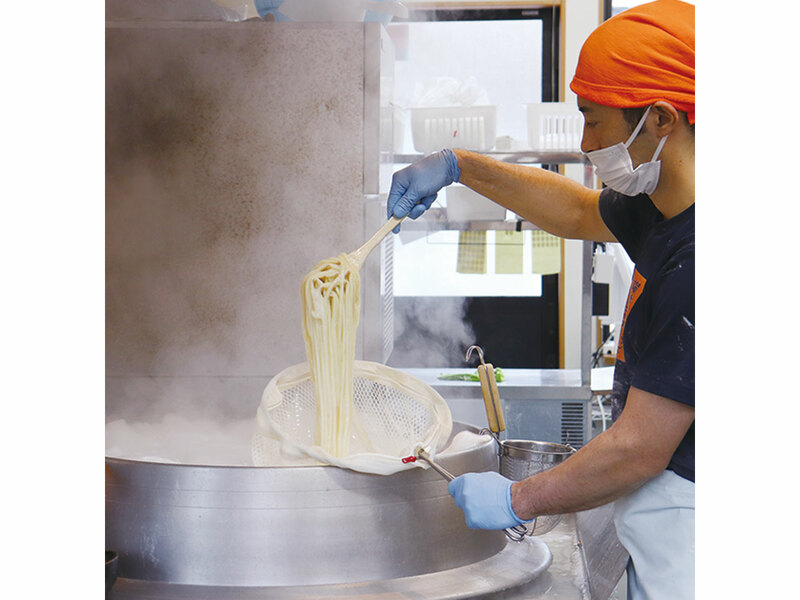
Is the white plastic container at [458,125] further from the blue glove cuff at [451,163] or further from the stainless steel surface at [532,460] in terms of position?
the stainless steel surface at [532,460]

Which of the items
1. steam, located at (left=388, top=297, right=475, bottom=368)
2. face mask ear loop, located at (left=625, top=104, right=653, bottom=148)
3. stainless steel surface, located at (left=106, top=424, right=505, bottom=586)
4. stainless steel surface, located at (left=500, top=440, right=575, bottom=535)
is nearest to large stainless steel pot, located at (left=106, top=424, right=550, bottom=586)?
stainless steel surface, located at (left=106, top=424, right=505, bottom=586)

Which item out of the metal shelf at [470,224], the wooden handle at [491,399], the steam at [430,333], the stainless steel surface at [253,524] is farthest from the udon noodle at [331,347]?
the steam at [430,333]

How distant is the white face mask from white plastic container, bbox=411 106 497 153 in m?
2.12

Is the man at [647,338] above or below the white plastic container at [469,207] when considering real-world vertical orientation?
below

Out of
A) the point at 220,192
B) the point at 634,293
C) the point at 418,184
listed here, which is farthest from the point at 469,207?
the point at 634,293

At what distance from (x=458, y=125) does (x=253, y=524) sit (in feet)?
7.95

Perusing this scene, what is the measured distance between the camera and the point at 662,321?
1.23 meters

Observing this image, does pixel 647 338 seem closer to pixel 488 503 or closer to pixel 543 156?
pixel 488 503

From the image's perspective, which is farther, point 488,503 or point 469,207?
point 469,207

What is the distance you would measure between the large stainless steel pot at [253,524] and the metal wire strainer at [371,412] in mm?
164

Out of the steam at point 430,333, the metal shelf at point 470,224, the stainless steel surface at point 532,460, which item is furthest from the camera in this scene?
the steam at point 430,333

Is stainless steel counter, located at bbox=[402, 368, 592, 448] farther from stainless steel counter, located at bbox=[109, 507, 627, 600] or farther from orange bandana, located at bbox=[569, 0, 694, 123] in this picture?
orange bandana, located at bbox=[569, 0, 694, 123]

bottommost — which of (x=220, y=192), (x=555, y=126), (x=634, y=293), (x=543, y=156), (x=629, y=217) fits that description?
(x=634, y=293)

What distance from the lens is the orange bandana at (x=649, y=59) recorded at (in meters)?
1.27
